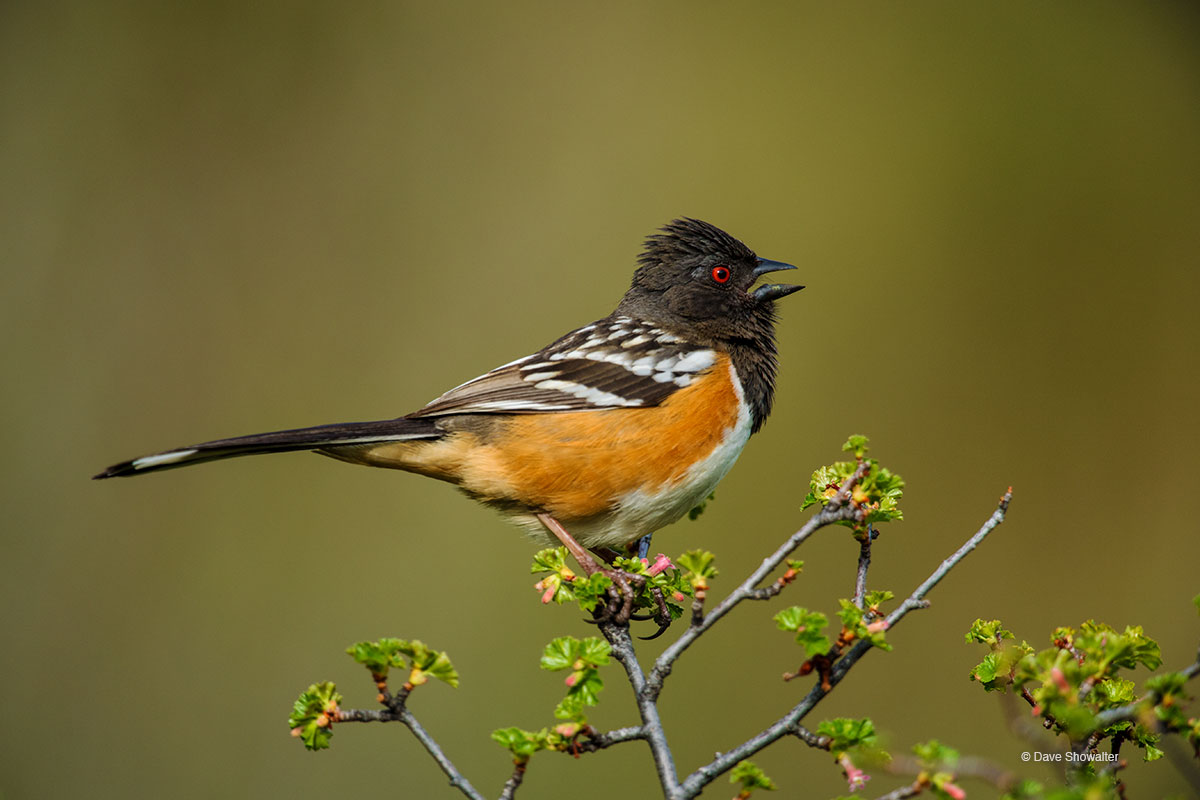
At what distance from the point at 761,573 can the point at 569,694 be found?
0.34 m

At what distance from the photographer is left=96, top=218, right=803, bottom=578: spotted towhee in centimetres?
252

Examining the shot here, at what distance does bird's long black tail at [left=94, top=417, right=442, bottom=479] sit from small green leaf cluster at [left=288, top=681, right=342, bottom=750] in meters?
0.76

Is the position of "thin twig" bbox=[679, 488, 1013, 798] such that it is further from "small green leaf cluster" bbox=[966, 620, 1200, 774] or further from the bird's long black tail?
the bird's long black tail

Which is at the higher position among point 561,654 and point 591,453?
point 591,453

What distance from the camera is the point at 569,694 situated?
1319 millimetres

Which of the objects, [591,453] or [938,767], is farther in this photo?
[591,453]

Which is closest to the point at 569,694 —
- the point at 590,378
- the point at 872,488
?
the point at 872,488

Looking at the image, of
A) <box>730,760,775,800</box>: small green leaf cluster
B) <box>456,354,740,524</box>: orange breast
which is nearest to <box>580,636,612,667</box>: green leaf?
<box>730,760,775,800</box>: small green leaf cluster

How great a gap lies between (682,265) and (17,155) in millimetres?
4285

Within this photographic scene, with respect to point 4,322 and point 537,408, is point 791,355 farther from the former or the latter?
point 4,322

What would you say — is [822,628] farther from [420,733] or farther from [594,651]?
[420,733]

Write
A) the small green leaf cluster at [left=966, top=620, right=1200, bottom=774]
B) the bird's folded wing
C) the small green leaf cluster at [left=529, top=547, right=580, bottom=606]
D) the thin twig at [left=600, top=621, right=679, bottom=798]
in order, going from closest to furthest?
the small green leaf cluster at [left=966, top=620, right=1200, bottom=774]
the thin twig at [left=600, top=621, right=679, bottom=798]
the small green leaf cluster at [left=529, top=547, right=580, bottom=606]
the bird's folded wing

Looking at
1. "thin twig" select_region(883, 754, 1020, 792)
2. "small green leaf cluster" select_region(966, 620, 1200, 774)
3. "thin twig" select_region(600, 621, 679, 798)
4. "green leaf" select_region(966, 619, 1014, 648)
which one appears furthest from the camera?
"green leaf" select_region(966, 619, 1014, 648)

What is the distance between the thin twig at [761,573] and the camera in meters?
1.33
